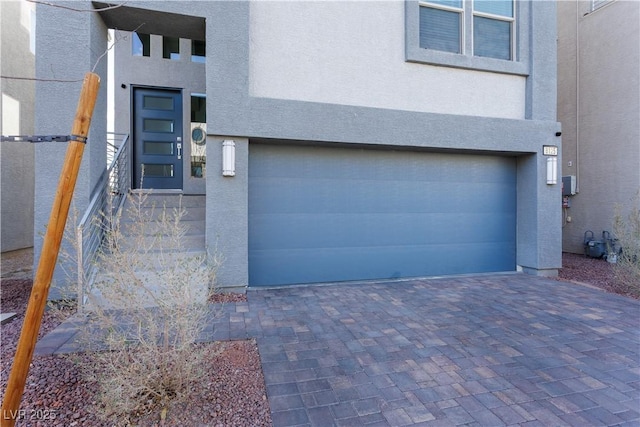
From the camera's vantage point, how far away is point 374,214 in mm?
5668

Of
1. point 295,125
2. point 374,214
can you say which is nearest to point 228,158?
point 295,125

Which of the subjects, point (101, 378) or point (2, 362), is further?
point (2, 362)

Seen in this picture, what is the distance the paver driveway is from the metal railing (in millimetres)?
1617

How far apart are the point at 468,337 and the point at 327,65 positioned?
14.0ft

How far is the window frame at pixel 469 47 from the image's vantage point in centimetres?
544

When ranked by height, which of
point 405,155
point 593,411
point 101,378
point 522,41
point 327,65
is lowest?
point 593,411

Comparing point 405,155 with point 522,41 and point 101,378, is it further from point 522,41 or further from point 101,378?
point 101,378

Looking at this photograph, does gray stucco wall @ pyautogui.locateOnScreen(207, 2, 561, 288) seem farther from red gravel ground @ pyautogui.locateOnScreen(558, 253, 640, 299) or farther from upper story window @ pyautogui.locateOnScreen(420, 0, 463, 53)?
upper story window @ pyautogui.locateOnScreen(420, 0, 463, 53)

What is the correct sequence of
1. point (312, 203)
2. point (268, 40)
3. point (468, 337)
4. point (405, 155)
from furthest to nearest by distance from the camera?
point (405, 155) < point (312, 203) < point (268, 40) < point (468, 337)

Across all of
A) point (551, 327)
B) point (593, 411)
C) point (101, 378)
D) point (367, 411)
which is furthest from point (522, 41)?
point (101, 378)

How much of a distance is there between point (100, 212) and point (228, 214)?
224 cm

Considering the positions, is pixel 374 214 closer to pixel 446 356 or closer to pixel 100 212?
pixel 446 356

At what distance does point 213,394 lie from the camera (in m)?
2.31

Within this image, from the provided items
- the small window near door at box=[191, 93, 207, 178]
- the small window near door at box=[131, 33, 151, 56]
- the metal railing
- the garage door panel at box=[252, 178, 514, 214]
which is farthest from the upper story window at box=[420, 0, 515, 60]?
the small window near door at box=[131, 33, 151, 56]
